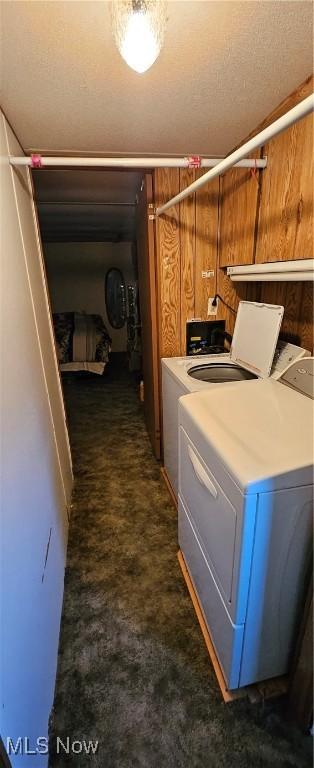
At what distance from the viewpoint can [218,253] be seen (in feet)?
6.93

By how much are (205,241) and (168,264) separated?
282mm

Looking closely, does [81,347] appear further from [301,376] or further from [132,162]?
[301,376]

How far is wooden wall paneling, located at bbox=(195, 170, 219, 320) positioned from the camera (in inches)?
78.7

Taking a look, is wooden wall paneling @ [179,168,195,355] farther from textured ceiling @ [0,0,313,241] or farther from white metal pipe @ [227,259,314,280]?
white metal pipe @ [227,259,314,280]

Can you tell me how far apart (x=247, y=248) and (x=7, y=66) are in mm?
1171

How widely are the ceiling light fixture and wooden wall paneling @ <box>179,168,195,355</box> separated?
4.28 ft

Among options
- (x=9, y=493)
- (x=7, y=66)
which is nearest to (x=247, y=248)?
(x=7, y=66)

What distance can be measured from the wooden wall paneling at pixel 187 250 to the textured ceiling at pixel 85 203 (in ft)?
1.50

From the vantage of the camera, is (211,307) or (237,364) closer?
(237,364)

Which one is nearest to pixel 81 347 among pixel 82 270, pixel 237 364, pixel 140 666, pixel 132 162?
pixel 82 270

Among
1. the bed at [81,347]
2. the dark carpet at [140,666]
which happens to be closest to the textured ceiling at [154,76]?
the dark carpet at [140,666]

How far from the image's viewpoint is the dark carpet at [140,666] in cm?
104

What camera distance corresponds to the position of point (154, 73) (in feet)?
3.54

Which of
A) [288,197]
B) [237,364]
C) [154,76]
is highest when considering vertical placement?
[154,76]
